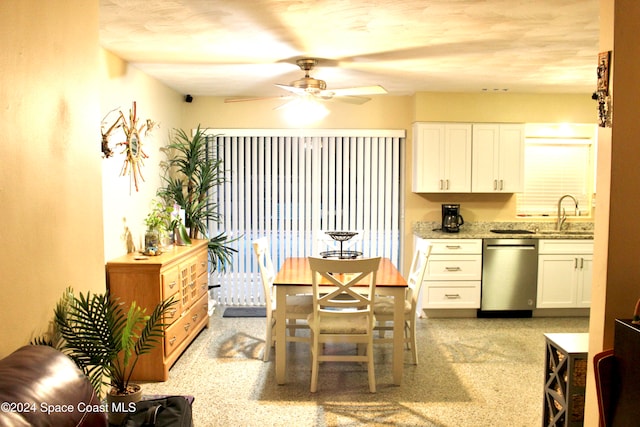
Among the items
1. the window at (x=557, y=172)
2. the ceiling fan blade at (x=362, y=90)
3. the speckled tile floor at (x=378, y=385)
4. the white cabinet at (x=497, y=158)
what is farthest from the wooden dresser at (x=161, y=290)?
the window at (x=557, y=172)

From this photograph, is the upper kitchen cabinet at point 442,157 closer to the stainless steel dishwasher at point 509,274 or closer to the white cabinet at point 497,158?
the white cabinet at point 497,158

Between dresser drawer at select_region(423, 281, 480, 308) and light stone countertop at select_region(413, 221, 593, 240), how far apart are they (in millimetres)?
533

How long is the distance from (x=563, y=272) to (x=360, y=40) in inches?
144

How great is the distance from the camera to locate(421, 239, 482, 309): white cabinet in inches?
213

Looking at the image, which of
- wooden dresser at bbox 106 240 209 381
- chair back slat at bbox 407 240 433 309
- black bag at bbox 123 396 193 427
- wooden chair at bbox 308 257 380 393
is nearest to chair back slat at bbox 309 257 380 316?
wooden chair at bbox 308 257 380 393

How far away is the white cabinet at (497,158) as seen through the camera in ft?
18.7

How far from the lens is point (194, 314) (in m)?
4.58

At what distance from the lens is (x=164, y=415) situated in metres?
2.04

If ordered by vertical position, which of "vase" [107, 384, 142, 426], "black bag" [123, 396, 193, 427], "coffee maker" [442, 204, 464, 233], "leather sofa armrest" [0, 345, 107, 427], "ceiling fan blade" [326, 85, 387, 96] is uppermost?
"ceiling fan blade" [326, 85, 387, 96]

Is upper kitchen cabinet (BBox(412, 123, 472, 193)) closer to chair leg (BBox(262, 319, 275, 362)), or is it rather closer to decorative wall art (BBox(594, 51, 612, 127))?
chair leg (BBox(262, 319, 275, 362))

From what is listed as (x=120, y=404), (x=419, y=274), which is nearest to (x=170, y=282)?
(x=120, y=404)

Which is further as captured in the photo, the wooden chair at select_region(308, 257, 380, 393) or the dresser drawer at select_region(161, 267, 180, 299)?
the dresser drawer at select_region(161, 267, 180, 299)

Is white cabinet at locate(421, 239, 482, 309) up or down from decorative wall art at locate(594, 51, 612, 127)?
down

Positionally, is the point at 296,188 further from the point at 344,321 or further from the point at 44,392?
the point at 44,392
